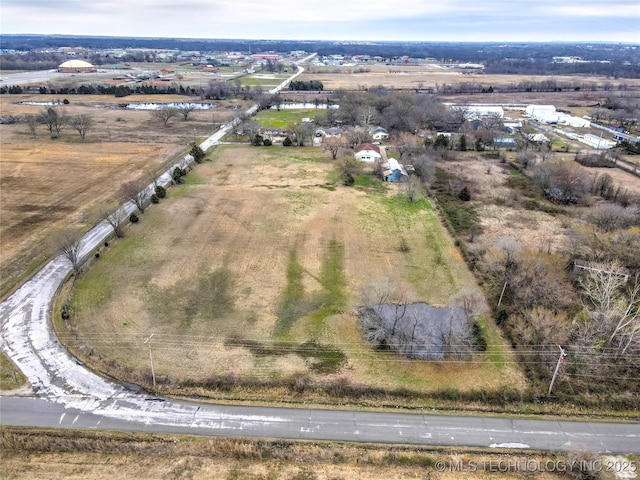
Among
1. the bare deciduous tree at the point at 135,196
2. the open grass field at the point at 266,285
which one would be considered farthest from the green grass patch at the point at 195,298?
the bare deciduous tree at the point at 135,196

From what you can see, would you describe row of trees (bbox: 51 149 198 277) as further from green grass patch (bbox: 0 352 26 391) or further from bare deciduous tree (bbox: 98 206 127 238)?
green grass patch (bbox: 0 352 26 391)

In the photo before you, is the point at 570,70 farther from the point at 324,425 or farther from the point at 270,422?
Answer: the point at 270,422

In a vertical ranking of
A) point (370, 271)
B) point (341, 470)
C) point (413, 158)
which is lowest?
point (341, 470)

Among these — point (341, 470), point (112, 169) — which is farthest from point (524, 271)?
point (112, 169)

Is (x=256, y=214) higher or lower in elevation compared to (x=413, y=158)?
lower

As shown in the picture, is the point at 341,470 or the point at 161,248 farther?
the point at 161,248

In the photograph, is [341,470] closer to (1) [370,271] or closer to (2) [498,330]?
(2) [498,330]

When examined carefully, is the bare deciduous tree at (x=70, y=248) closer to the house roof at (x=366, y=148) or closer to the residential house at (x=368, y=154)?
the residential house at (x=368, y=154)
